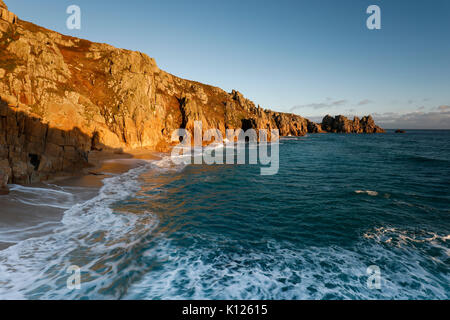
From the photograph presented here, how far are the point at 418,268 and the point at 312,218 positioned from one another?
5478mm

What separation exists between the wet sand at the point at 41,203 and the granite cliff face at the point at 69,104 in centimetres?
143

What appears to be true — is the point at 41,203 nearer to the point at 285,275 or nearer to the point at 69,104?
the point at 69,104

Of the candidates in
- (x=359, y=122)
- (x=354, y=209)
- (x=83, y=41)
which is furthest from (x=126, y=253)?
(x=359, y=122)

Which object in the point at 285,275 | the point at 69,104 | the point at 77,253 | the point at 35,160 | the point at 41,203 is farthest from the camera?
the point at 69,104

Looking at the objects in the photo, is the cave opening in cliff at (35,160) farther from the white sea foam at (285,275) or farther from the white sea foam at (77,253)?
the white sea foam at (285,275)

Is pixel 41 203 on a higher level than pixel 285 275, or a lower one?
higher

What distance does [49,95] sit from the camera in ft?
77.6

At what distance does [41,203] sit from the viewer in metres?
13.9

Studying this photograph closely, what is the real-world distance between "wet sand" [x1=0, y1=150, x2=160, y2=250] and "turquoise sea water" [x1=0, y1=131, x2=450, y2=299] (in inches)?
31.3

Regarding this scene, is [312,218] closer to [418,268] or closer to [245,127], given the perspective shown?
[418,268]

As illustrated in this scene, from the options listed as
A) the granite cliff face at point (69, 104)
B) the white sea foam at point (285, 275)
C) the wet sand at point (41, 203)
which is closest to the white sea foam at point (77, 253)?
the wet sand at point (41, 203)

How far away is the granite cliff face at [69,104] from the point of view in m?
18.1

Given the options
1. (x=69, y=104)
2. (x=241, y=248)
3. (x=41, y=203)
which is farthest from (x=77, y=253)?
(x=69, y=104)

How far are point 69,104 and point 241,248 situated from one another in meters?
26.5
